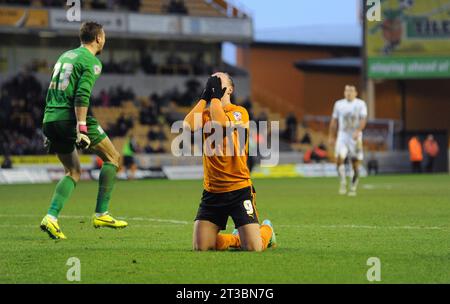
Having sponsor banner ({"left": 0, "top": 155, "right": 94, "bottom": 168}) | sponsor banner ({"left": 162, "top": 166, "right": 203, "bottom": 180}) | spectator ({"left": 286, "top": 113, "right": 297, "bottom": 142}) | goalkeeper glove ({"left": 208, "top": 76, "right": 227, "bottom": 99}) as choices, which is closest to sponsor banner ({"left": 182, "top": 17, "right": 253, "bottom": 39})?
spectator ({"left": 286, "top": 113, "right": 297, "bottom": 142})

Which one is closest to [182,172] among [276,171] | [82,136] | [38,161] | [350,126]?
[276,171]

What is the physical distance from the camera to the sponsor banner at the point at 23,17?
44344 mm

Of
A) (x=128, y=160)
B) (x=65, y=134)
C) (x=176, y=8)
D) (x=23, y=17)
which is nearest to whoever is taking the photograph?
(x=65, y=134)

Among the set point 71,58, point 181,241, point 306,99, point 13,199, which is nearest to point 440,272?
point 181,241

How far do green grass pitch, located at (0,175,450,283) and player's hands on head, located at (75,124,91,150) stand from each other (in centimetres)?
112

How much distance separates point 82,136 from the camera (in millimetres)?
11523

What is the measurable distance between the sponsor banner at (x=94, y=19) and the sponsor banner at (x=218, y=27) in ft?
10.3

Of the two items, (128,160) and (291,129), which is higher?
(291,129)

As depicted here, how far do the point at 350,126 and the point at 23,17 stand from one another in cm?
2546

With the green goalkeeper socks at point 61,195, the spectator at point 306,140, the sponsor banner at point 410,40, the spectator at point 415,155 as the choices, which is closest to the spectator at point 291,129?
the spectator at point 306,140

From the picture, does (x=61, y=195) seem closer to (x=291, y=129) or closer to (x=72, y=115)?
(x=72, y=115)

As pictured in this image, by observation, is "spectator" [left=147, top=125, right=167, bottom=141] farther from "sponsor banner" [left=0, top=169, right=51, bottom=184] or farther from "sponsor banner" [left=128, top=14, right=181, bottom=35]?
"sponsor banner" [left=0, top=169, right=51, bottom=184]

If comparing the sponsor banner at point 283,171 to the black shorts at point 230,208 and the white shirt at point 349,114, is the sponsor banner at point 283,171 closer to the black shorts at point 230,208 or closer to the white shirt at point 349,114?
the white shirt at point 349,114

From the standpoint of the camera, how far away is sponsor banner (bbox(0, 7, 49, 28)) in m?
44.3
